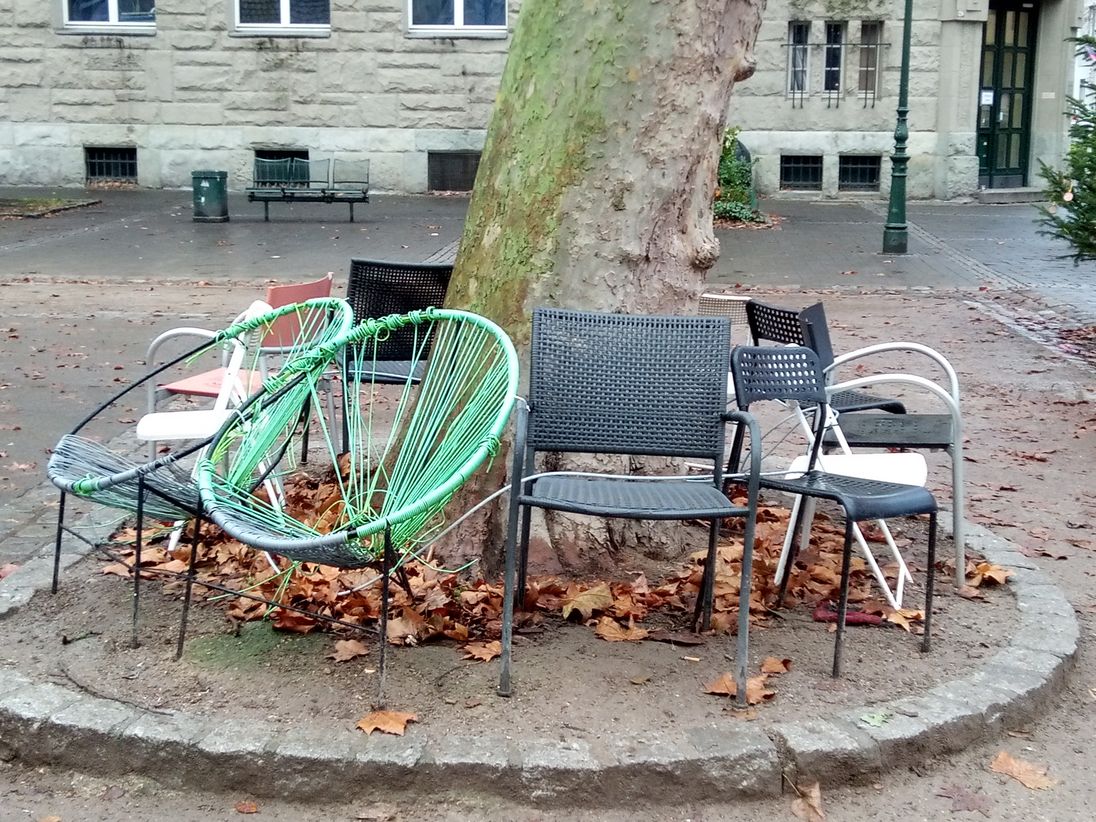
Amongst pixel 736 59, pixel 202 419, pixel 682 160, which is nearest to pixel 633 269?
pixel 682 160

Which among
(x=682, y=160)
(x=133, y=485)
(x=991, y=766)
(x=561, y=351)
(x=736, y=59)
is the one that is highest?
(x=736, y=59)

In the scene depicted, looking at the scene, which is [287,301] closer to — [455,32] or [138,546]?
[138,546]

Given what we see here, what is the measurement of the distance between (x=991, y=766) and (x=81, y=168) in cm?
2277

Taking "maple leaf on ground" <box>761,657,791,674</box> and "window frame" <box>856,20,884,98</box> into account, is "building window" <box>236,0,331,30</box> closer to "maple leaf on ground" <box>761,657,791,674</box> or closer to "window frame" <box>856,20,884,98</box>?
"window frame" <box>856,20,884,98</box>

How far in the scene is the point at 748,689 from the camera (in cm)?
403

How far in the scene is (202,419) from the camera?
A: 5.26m

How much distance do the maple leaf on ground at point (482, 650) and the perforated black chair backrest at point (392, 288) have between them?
2.56 m

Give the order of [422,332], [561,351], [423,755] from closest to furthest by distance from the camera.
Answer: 1. [423,755]
2. [561,351]
3. [422,332]

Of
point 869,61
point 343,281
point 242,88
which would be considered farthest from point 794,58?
point 343,281

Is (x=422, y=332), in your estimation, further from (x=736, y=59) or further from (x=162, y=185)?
(x=162, y=185)

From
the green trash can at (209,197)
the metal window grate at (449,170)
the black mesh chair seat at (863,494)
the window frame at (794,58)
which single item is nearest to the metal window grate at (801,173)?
the window frame at (794,58)

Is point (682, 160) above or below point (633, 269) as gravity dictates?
above

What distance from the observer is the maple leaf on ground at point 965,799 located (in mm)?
3601

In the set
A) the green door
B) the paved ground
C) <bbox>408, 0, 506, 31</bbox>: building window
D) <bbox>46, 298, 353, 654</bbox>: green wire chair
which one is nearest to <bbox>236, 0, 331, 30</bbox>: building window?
<bbox>408, 0, 506, 31</bbox>: building window
